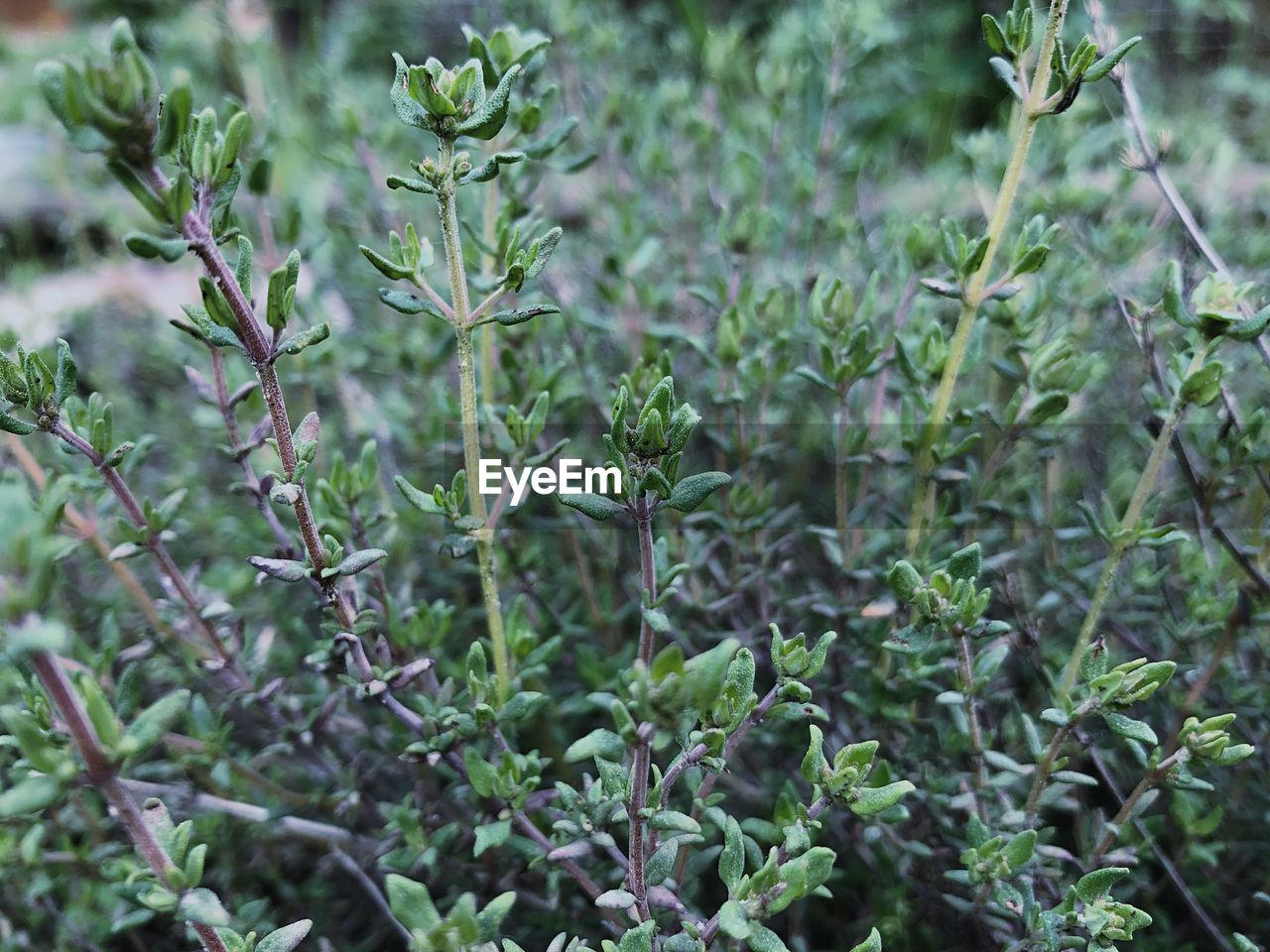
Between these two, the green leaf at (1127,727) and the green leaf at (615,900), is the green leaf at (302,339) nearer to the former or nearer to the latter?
the green leaf at (615,900)

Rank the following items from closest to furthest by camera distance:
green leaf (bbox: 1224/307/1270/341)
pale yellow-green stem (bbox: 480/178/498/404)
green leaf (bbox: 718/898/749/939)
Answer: green leaf (bbox: 718/898/749/939) → green leaf (bbox: 1224/307/1270/341) → pale yellow-green stem (bbox: 480/178/498/404)

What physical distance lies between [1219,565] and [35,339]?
257 centimetres

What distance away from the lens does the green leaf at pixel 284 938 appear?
91 centimetres

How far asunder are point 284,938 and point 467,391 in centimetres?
59

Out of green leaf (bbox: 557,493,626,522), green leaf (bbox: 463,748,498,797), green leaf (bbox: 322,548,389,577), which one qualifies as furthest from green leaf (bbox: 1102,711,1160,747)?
green leaf (bbox: 322,548,389,577)

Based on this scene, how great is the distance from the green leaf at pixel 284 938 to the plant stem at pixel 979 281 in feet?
2.86

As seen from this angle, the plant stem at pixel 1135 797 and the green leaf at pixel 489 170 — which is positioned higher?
the green leaf at pixel 489 170

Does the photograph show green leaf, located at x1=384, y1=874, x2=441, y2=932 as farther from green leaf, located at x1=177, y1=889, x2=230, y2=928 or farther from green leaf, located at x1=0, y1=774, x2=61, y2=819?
green leaf, located at x1=0, y1=774, x2=61, y2=819

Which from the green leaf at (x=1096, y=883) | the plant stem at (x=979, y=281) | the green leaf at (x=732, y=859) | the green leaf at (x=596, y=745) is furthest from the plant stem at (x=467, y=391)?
the green leaf at (x=1096, y=883)

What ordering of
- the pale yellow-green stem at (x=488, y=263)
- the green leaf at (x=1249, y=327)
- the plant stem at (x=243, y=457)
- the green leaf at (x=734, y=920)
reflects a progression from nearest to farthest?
the green leaf at (x=734, y=920)
the green leaf at (x=1249, y=327)
the plant stem at (x=243, y=457)
the pale yellow-green stem at (x=488, y=263)

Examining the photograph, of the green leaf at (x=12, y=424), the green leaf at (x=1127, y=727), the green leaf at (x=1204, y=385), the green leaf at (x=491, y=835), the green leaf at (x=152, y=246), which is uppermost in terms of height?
the green leaf at (x=152, y=246)

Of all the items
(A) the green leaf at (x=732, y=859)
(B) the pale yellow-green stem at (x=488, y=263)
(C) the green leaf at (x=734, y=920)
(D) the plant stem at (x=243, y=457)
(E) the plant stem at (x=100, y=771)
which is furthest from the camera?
(B) the pale yellow-green stem at (x=488, y=263)

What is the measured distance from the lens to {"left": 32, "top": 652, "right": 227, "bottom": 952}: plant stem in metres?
0.73

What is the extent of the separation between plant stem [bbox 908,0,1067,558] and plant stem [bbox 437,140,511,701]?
582 millimetres
